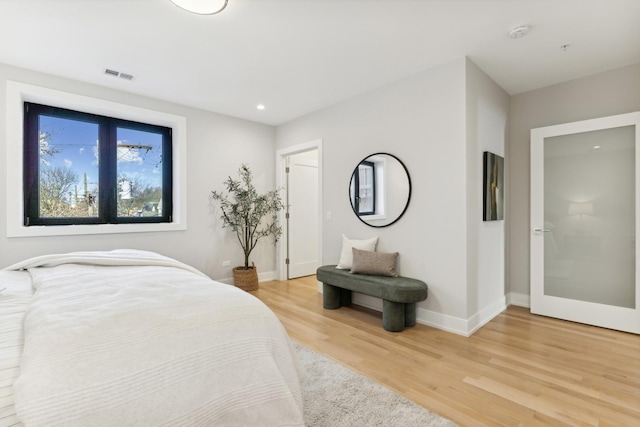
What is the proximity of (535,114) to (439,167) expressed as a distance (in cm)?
164

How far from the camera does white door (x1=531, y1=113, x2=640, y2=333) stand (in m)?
2.95

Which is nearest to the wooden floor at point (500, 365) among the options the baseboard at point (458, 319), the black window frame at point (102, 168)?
the baseboard at point (458, 319)

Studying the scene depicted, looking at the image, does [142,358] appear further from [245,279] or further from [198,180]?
[198,180]

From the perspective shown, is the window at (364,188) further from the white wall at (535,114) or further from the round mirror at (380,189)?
the white wall at (535,114)

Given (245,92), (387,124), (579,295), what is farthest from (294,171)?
(579,295)

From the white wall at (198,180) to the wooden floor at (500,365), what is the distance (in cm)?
161

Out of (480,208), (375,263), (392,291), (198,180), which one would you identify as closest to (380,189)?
(375,263)

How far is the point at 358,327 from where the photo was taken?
3.01 metres

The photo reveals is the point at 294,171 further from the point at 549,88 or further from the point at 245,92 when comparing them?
the point at 549,88

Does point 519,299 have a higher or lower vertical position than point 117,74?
lower

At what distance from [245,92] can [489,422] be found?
12.3 ft

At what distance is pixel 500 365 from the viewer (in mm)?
2256

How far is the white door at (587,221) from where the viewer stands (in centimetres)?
295

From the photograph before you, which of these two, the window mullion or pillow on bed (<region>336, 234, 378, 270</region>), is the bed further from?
the window mullion
